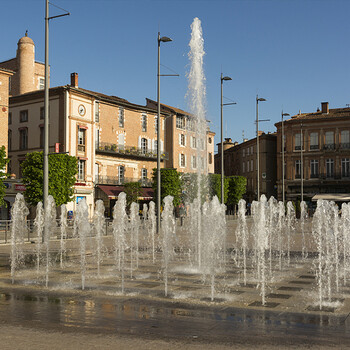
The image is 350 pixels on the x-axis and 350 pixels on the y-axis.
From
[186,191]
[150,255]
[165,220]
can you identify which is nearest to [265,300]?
[165,220]

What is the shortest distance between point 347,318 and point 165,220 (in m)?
4.89

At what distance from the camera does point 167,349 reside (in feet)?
19.2

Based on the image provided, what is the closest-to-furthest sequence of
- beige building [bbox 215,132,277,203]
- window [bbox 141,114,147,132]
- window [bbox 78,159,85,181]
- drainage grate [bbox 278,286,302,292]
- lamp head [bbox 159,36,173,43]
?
drainage grate [bbox 278,286,302,292]
lamp head [bbox 159,36,173,43]
window [bbox 78,159,85,181]
window [bbox 141,114,147,132]
beige building [bbox 215,132,277,203]

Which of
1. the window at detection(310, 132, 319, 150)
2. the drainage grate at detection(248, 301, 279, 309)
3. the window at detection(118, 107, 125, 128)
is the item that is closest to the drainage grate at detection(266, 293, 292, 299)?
the drainage grate at detection(248, 301, 279, 309)

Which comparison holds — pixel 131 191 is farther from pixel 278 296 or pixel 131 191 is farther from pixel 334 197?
pixel 278 296

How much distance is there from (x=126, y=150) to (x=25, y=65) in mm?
13424

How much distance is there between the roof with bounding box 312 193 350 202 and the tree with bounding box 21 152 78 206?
107 ft

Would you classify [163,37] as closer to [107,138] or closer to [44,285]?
[44,285]

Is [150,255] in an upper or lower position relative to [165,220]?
lower

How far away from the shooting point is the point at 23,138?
4525cm

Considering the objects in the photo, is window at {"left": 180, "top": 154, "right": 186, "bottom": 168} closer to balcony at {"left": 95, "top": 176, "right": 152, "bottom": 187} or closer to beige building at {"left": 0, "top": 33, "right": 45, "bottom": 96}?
balcony at {"left": 95, "top": 176, "right": 152, "bottom": 187}

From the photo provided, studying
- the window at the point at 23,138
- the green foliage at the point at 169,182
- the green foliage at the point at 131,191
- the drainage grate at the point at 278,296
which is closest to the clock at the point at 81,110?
the window at the point at 23,138

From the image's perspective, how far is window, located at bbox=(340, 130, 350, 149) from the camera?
2371 inches

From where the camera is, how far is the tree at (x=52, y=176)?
104 feet
